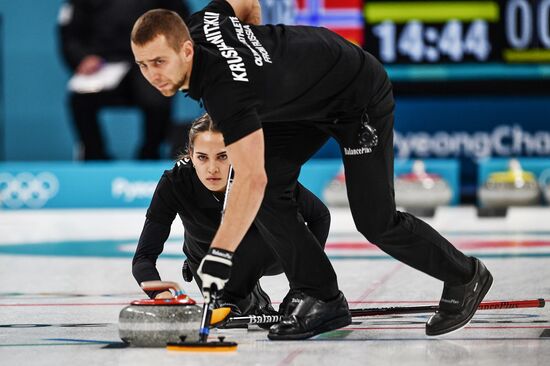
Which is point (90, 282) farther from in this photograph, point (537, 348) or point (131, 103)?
point (131, 103)

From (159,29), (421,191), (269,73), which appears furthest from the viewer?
(421,191)

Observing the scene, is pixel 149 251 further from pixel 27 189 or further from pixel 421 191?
pixel 27 189

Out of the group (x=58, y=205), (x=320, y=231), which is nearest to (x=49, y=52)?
(x=58, y=205)

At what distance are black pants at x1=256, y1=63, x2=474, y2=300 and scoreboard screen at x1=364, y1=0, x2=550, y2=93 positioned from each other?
7.93 meters

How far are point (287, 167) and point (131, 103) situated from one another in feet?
30.8

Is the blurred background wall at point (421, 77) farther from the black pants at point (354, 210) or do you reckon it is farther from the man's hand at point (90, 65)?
the black pants at point (354, 210)

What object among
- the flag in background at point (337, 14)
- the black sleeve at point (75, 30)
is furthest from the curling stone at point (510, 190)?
the black sleeve at point (75, 30)

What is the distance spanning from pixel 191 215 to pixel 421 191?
6.54 meters

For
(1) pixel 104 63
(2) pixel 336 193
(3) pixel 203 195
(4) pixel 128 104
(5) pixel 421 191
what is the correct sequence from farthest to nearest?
1. (4) pixel 128 104
2. (1) pixel 104 63
3. (2) pixel 336 193
4. (5) pixel 421 191
5. (3) pixel 203 195

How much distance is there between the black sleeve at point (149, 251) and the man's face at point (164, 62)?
2.68ft

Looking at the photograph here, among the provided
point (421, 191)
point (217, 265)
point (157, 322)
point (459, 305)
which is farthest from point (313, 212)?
point (421, 191)

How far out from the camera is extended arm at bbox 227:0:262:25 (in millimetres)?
3787

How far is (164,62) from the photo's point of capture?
3119mm

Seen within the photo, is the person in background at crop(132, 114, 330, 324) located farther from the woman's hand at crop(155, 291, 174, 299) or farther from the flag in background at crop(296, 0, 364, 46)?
the flag in background at crop(296, 0, 364, 46)
